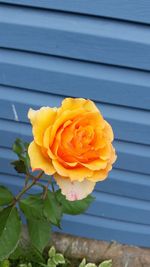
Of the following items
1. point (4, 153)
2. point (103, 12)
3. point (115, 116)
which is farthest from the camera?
point (4, 153)

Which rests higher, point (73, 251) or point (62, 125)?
point (73, 251)

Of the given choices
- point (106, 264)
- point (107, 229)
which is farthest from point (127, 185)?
point (106, 264)

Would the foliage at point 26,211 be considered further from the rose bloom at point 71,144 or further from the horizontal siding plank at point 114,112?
the horizontal siding plank at point 114,112

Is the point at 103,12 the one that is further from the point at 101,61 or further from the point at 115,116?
the point at 115,116

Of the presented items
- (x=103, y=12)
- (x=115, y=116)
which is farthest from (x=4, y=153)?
(x=103, y=12)

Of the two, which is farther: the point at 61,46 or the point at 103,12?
the point at 61,46

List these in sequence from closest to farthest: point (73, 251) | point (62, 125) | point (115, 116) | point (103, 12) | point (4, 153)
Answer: point (62, 125) < point (103, 12) < point (115, 116) < point (4, 153) < point (73, 251)

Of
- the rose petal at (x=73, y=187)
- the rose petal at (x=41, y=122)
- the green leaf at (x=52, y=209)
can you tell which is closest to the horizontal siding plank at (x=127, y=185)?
the green leaf at (x=52, y=209)
